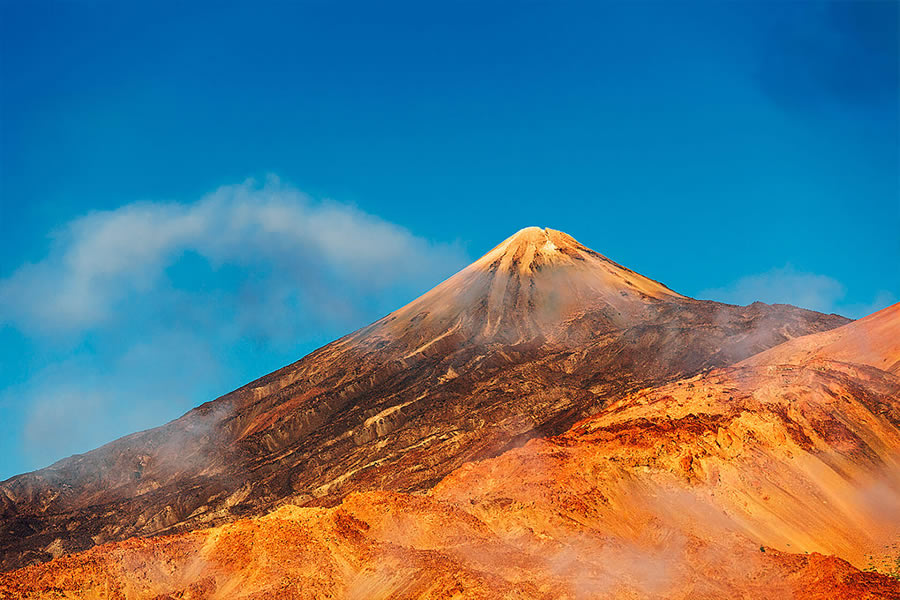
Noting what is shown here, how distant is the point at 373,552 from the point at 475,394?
4801cm

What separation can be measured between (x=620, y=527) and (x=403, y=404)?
159 feet

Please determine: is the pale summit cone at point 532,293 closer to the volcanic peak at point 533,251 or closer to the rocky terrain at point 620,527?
the volcanic peak at point 533,251

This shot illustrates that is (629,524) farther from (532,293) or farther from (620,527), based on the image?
(532,293)

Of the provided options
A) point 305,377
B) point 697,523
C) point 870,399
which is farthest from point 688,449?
point 305,377

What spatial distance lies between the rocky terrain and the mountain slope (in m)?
20.7

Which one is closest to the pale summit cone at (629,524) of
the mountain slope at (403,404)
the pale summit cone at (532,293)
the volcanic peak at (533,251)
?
the mountain slope at (403,404)

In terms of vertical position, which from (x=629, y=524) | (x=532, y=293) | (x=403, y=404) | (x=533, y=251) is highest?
(x=533, y=251)

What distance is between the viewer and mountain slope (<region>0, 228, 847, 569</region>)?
250 feet

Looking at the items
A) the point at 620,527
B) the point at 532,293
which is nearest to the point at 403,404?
the point at 532,293

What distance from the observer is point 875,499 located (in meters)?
47.5

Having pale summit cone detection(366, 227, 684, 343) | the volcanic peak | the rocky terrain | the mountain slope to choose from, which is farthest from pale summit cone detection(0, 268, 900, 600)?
the volcanic peak

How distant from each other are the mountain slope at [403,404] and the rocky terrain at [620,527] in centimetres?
2073

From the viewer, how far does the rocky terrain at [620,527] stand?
36469mm

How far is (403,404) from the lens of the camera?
8944 centimetres
